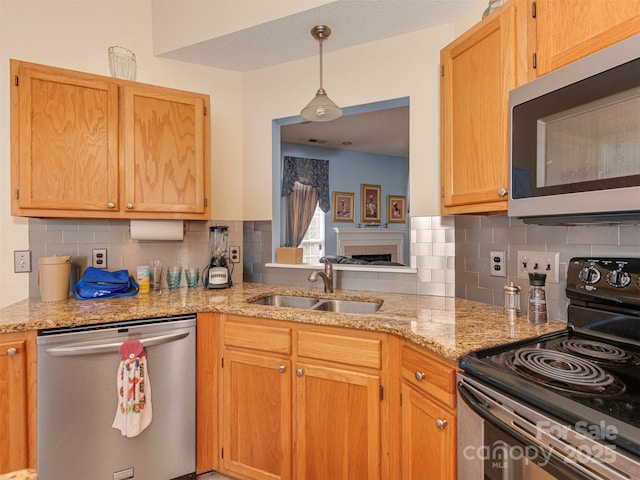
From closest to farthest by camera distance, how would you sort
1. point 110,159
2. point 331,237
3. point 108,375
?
point 108,375 → point 110,159 → point 331,237

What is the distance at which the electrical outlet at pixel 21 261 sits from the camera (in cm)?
200

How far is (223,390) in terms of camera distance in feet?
6.04

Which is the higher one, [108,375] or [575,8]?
[575,8]

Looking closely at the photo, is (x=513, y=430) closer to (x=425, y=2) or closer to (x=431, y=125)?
(x=431, y=125)

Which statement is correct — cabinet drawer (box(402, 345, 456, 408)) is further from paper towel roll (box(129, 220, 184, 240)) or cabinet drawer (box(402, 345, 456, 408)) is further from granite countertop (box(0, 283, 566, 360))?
paper towel roll (box(129, 220, 184, 240))

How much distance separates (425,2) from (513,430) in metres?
1.91

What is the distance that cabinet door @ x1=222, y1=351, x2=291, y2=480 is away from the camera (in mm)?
1682

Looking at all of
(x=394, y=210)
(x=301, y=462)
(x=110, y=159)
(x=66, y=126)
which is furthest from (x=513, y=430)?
(x=394, y=210)

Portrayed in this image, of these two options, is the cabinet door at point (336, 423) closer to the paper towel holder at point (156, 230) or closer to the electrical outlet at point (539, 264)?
the electrical outlet at point (539, 264)

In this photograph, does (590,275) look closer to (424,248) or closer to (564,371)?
(564,371)

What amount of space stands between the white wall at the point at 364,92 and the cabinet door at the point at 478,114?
351 millimetres

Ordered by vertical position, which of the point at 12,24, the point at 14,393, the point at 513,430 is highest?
the point at 12,24

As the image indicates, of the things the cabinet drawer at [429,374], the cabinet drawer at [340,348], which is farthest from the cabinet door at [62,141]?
the cabinet drawer at [429,374]

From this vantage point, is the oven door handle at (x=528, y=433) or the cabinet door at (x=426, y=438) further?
the cabinet door at (x=426, y=438)
